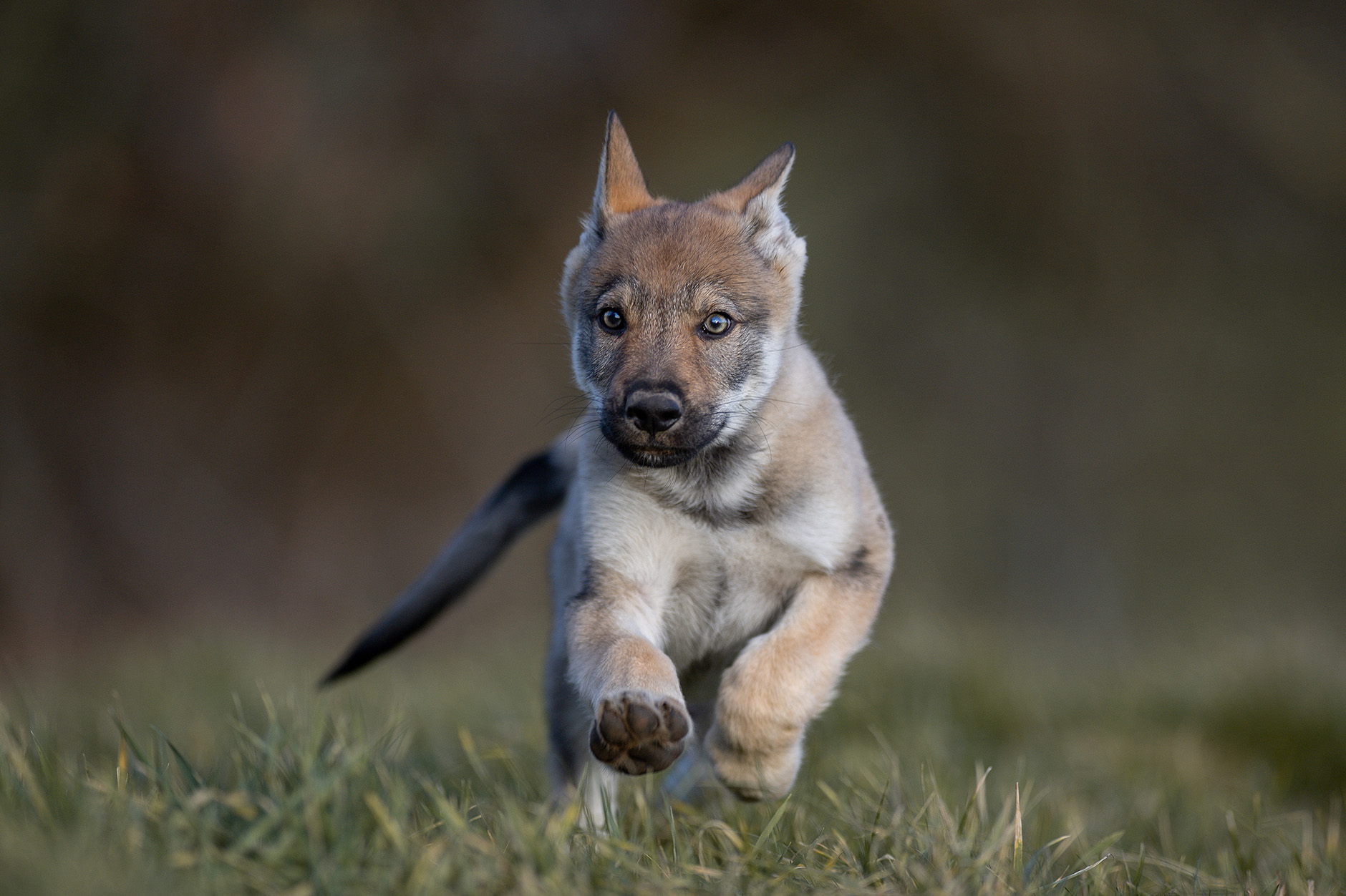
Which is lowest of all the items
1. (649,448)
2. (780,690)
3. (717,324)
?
(780,690)

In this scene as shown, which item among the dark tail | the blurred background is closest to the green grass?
the dark tail

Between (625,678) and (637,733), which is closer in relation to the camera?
(637,733)

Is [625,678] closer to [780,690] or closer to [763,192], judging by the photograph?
[780,690]

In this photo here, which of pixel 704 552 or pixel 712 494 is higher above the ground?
pixel 712 494

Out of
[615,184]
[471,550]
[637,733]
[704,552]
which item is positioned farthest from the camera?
[471,550]

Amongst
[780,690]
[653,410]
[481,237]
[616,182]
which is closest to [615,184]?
[616,182]

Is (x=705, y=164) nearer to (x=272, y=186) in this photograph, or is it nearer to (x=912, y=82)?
(x=912, y=82)

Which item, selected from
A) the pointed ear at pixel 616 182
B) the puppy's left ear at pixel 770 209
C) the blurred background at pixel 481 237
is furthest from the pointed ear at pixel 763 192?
the blurred background at pixel 481 237

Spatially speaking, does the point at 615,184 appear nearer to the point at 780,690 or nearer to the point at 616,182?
the point at 616,182

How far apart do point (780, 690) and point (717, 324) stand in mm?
1018

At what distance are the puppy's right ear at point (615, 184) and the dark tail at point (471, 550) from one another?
96 cm

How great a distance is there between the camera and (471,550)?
3912mm

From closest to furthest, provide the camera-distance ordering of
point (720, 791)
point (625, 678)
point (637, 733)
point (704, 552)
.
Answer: point (637, 733), point (625, 678), point (704, 552), point (720, 791)

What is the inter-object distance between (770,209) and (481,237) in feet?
16.9
